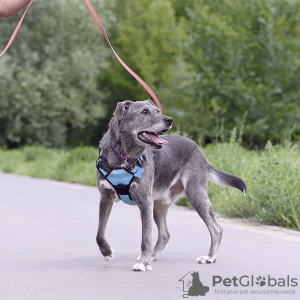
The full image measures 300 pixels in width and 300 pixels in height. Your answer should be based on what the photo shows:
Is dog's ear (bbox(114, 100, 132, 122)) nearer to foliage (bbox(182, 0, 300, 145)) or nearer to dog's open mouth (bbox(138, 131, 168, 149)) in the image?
dog's open mouth (bbox(138, 131, 168, 149))

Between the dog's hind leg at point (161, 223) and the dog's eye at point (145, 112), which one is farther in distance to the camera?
the dog's hind leg at point (161, 223)

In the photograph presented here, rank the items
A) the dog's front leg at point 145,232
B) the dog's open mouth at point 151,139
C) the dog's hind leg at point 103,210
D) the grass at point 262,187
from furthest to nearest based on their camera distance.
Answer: the grass at point 262,187
the dog's hind leg at point 103,210
the dog's front leg at point 145,232
the dog's open mouth at point 151,139

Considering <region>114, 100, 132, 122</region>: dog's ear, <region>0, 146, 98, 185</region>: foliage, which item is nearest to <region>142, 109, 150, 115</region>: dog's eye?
<region>114, 100, 132, 122</region>: dog's ear

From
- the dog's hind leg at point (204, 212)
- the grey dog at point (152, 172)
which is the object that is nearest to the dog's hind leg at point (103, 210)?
the grey dog at point (152, 172)

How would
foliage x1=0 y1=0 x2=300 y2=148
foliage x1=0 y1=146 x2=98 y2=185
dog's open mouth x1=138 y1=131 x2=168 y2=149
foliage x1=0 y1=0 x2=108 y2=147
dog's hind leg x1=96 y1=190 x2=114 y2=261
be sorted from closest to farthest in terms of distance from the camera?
dog's open mouth x1=138 y1=131 x2=168 y2=149, dog's hind leg x1=96 y1=190 x2=114 y2=261, foliage x1=0 y1=146 x2=98 y2=185, foliage x1=0 y1=0 x2=300 y2=148, foliage x1=0 y1=0 x2=108 y2=147

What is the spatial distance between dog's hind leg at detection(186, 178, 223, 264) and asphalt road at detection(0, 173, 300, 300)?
0.15m

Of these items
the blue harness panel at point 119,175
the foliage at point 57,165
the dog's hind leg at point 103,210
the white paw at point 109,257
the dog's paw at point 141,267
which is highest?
the blue harness panel at point 119,175

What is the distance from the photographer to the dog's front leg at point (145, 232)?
21.0 ft

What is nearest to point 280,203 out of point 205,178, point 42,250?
point 205,178

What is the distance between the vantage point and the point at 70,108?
39656 millimetres

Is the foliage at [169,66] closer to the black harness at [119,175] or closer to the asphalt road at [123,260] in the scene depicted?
the asphalt road at [123,260]

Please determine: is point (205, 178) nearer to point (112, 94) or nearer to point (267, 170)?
point (267, 170)

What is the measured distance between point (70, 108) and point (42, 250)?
3221 centimetres

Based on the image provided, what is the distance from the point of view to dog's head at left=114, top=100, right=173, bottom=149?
6.31 m
